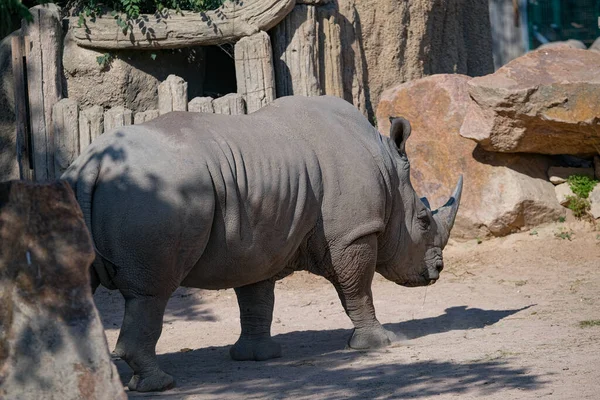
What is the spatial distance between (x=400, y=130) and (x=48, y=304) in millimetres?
3844

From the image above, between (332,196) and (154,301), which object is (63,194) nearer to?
(154,301)

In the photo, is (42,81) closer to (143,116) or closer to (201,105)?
(143,116)

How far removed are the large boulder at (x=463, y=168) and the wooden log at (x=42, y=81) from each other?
3460 mm

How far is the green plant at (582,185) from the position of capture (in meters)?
10.5

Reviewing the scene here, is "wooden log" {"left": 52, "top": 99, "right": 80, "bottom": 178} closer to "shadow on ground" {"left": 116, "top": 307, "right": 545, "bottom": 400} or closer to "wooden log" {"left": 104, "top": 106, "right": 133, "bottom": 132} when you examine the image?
"wooden log" {"left": 104, "top": 106, "right": 133, "bottom": 132}

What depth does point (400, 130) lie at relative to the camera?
25.0 feet

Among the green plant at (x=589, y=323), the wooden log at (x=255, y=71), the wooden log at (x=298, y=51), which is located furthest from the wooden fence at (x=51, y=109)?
the green plant at (x=589, y=323)

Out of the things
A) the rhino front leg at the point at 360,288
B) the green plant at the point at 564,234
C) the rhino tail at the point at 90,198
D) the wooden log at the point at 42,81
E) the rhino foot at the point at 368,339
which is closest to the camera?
the rhino tail at the point at 90,198

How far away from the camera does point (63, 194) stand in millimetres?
4566

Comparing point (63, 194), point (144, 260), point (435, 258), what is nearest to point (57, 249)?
point (63, 194)

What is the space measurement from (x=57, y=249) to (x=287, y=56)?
6391 mm

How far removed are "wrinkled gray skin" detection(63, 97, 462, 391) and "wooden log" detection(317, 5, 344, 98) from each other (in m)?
3.04

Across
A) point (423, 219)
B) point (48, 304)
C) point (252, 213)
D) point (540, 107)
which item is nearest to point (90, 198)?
point (252, 213)

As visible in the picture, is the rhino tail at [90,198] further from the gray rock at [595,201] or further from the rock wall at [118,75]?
the gray rock at [595,201]
